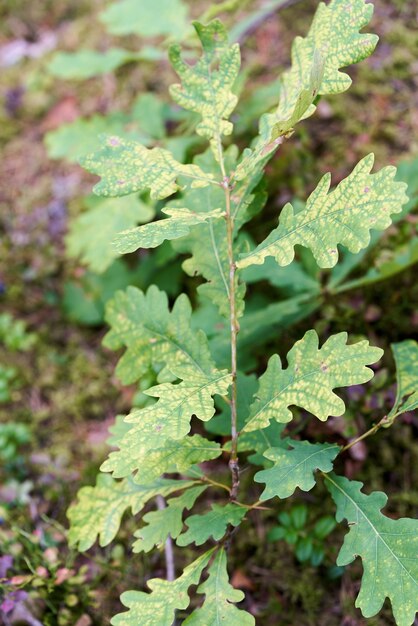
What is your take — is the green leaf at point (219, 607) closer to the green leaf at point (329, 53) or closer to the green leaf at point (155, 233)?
the green leaf at point (155, 233)

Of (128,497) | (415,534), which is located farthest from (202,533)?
(415,534)

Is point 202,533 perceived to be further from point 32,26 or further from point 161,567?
point 32,26

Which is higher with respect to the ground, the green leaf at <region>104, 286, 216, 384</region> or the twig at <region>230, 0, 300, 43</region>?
the twig at <region>230, 0, 300, 43</region>

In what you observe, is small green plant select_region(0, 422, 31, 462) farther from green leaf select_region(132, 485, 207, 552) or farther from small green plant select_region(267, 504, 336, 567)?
A: small green plant select_region(267, 504, 336, 567)

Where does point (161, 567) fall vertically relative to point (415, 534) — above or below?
below

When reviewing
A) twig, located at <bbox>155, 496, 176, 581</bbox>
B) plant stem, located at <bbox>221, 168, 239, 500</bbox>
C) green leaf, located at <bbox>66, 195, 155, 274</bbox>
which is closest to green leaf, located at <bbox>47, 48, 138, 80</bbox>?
green leaf, located at <bbox>66, 195, 155, 274</bbox>

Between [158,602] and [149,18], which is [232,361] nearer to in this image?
[158,602]

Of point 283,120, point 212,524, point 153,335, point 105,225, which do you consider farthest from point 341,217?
point 105,225
